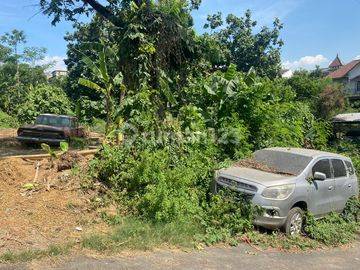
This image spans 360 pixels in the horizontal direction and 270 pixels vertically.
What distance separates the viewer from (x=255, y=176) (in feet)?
33.1

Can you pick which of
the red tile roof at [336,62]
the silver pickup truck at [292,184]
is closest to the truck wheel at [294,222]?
the silver pickup truck at [292,184]

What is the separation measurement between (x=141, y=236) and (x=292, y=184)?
140 inches

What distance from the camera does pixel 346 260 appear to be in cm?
903

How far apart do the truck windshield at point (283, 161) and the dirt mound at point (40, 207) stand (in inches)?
167

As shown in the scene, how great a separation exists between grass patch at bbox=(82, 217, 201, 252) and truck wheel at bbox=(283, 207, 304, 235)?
6.42 ft

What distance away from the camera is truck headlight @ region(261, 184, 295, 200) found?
9500 millimetres

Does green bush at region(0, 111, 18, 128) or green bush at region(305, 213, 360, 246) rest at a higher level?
green bush at region(0, 111, 18, 128)

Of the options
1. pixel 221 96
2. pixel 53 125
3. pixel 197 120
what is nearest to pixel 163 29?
pixel 221 96

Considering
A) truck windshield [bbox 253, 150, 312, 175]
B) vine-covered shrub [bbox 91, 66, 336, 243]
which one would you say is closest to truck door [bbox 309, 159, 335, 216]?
truck windshield [bbox 253, 150, 312, 175]

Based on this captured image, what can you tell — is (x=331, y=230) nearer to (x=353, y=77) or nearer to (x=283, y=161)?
(x=283, y=161)

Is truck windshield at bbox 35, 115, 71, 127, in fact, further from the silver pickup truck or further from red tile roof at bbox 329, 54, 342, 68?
red tile roof at bbox 329, 54, 342, 68

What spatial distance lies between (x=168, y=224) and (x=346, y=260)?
11.5 feet

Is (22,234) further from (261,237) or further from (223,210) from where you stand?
(261,237)

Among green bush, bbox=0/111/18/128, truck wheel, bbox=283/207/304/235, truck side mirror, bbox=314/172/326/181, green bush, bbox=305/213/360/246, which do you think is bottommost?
green bush, bbox=305/213/360/246
